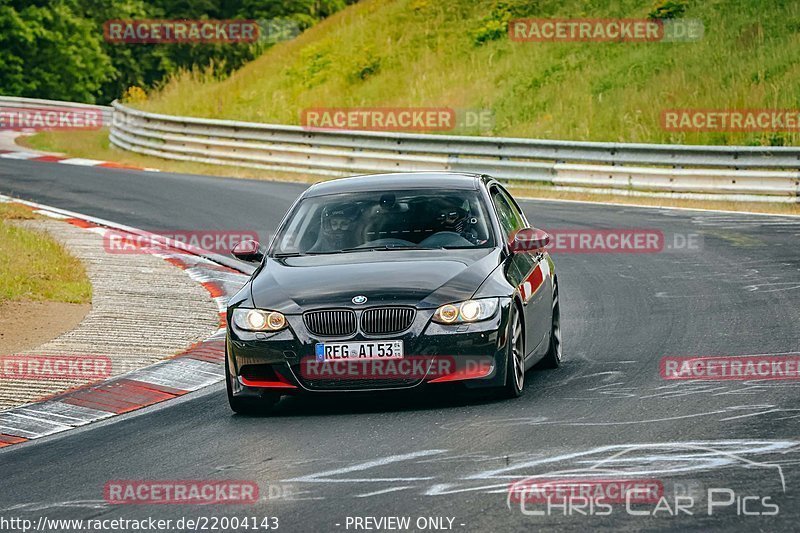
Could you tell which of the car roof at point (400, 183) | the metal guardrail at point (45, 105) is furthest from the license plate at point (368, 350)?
the metal guardrail at point (45, 105)

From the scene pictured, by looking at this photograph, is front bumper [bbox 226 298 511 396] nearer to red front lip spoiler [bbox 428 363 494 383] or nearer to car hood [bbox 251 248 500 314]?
red front lip spoiler [bbox 428 363 494 383]

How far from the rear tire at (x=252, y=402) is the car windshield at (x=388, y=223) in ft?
4.17

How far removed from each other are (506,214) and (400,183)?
895mm

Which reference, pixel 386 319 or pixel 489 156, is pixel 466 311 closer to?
pixel 386 319

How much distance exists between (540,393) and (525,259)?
122 cm

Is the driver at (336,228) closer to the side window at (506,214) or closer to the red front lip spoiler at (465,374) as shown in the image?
the side window at (506,214)

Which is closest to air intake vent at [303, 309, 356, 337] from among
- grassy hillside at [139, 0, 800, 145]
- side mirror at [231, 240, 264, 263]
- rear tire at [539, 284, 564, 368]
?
side mirror at [231, 240, 264, 263]

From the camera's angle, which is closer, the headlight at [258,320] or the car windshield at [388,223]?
the headlight at [258,320]

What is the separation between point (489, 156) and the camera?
1086 inches

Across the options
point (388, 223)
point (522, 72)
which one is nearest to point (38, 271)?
point (388, 223)

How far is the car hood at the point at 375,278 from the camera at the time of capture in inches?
353

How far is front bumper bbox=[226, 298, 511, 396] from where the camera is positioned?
8844mm

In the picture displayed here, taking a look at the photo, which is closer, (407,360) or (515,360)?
(407,360)

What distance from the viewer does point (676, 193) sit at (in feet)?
80.1
